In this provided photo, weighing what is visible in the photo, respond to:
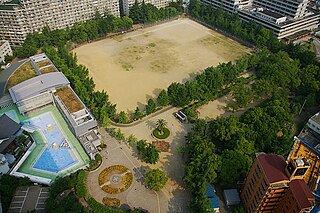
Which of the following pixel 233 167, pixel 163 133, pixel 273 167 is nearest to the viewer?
pixel 273 167

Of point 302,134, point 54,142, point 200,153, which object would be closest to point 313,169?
point 200,153

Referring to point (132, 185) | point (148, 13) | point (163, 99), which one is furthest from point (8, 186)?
point (148, 13)

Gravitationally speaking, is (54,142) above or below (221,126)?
below

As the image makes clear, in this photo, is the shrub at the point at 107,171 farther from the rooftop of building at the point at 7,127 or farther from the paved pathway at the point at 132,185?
the rooftop of building at the point at 7,127

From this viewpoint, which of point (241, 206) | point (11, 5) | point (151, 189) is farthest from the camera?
point (11, 5)

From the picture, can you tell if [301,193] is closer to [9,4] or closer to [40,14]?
[40,14]

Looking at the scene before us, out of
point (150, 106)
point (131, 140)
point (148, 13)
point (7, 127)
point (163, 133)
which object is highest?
point (148, 13)

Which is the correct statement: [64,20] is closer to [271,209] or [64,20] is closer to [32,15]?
[32,15]
